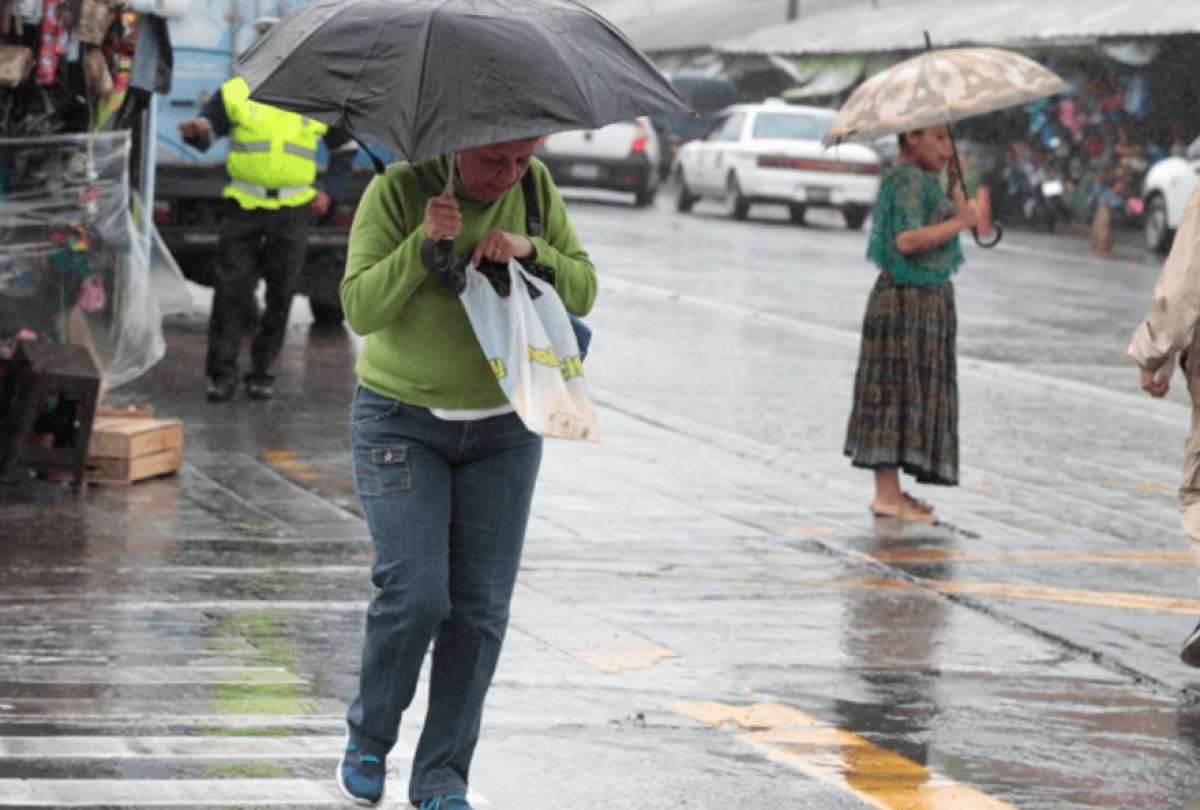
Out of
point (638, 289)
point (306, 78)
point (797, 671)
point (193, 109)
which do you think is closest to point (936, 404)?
point (797, 671)

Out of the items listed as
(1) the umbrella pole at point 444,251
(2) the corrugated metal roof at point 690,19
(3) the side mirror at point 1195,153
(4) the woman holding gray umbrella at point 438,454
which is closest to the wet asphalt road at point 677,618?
(4) the woman holding gray umbrella at point 438,454

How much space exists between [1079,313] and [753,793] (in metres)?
16.2

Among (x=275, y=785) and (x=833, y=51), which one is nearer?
(x=275, y=785)

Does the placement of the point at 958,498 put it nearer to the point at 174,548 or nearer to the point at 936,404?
the point at 936,404

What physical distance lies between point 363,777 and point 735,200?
2980 centimetres

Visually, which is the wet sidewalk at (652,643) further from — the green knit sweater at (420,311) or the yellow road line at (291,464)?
the green knit sweater at (420,311)

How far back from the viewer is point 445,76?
519 centimetres

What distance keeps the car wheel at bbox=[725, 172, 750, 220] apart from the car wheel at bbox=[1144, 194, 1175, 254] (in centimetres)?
561

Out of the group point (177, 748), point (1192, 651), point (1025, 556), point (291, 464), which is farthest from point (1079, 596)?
point (177, 748)

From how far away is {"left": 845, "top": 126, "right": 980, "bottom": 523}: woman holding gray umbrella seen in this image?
10375 mm

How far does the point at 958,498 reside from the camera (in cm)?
1128

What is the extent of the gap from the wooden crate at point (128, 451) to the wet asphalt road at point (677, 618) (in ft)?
0.41

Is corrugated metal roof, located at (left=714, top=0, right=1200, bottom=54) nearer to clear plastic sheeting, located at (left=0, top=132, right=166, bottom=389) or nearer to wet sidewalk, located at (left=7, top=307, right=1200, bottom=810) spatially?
wet sidewalk, located at (left=7, top=307, right=1200, bottom=810)

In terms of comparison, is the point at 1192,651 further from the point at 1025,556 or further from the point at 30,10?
the point at 30,10
